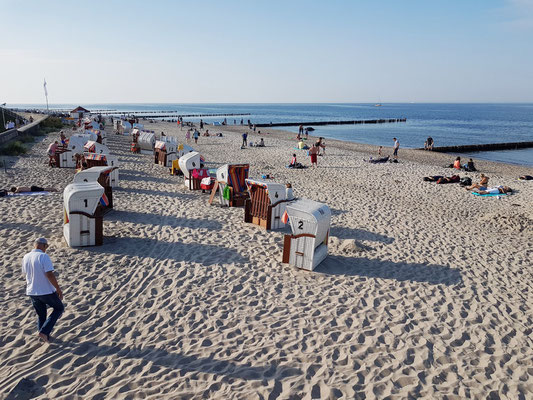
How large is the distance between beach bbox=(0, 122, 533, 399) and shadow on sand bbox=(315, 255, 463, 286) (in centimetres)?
4

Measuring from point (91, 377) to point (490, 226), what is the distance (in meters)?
10.4

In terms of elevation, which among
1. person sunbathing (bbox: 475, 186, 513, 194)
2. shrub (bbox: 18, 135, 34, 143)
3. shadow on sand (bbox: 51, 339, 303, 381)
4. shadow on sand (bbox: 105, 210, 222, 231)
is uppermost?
shrub (bbox: 18, 135, 34, 143)

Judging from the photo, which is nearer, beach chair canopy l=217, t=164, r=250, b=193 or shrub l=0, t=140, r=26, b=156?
beach chair canopy l=217, t=164, r=250, b=193

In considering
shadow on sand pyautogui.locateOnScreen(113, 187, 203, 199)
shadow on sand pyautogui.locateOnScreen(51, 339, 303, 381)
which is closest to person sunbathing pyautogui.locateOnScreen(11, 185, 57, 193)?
shadow on sand pyautogui.locateOnScreen(113, 187, 203, 199)

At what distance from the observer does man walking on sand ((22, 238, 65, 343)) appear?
4.51 metres

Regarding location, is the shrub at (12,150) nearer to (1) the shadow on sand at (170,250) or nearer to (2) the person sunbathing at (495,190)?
(1) the shadow on sand at (170,250)

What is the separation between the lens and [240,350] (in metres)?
4.82

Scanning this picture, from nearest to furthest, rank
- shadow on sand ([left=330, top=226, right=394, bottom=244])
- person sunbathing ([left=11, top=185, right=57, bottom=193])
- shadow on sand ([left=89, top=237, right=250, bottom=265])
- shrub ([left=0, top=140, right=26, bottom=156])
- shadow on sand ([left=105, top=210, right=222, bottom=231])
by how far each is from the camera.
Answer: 1. shadow on sand ([left=89, top=237, right=250, bottom=265])
2. shadow on sand ([left=330, top=226, right=394, bottom=244])
3. shadow on sand ([left=105, top=210, right=222, bottom=231])
4. person sunbathing ([left=11, top=185, right=57, bottom=193])
5. shrub ([left=0, top=140, right=26, bottom=156])

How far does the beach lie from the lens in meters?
4.32

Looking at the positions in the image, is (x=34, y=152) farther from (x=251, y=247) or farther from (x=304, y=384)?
(x=304, y=384)

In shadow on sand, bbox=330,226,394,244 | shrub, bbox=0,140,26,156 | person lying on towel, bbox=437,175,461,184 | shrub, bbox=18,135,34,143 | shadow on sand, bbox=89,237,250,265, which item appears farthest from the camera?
shrub, bbox=18,135,34,143

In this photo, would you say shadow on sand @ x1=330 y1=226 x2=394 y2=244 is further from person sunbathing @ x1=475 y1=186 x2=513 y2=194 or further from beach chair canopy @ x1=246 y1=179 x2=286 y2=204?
person sunbathing @ x1=475 y1=186 x2=513 y2=194

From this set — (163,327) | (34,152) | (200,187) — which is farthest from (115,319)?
(34,152)

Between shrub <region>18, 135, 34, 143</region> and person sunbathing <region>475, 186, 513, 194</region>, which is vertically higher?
shrub <region>18, 135, 34, 143</region>
